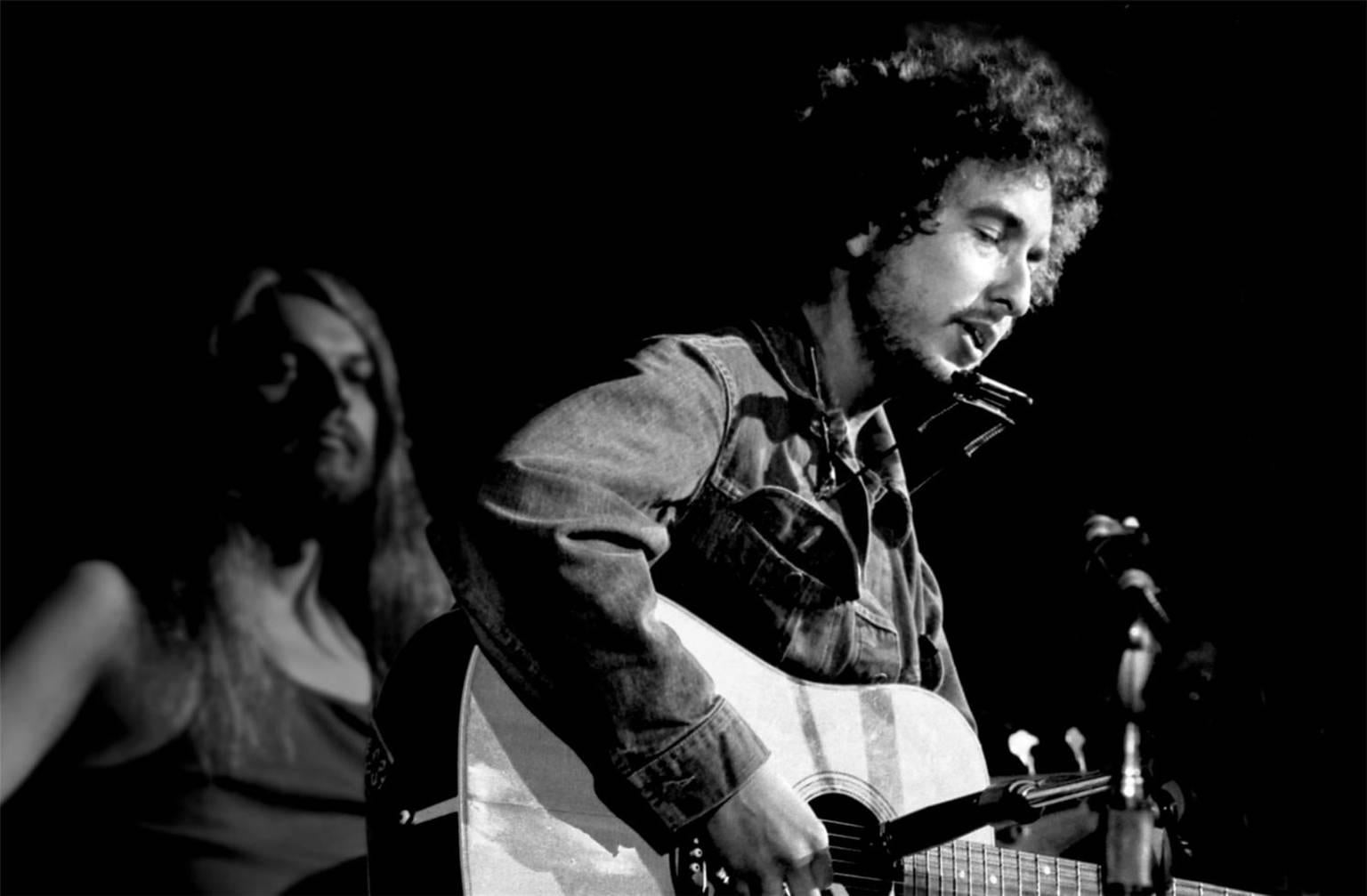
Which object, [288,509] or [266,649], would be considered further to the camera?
[288,509]

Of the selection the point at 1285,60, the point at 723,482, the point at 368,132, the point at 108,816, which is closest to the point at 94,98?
the point at 368,132

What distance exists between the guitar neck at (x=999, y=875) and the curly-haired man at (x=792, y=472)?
226mm

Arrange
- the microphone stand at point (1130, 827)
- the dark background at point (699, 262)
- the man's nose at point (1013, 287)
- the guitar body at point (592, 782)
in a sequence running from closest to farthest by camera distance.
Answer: the microphone stand at point (1130, 827)
the guitar body at point (592, 782)
the man's nose at point (1013, 287)
the dark background at point (699, 262)

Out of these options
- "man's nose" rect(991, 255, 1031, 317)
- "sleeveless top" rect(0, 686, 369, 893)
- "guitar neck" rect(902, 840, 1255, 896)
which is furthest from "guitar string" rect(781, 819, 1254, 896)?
"sleeveless top" rect(0, 686, 369, 893)

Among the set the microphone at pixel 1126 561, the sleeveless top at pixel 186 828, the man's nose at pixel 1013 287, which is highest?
the man's nose at pixel 1013 287

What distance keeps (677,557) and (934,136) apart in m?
0.86

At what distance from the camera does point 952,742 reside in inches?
87.4

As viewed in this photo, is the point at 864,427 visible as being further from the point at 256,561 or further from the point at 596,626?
the point at 256,561

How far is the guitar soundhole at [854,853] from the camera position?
1985mm

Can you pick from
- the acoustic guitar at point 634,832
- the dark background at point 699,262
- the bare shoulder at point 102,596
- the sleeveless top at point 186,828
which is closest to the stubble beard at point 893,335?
the dark background at point 699,262

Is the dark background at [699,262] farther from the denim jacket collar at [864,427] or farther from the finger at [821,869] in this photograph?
the finger at [821,869]

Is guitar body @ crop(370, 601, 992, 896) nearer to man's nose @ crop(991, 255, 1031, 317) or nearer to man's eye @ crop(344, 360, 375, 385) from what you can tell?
man's nose @ crop(991, 255, 1031, 317)

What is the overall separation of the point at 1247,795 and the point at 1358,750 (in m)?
0.46

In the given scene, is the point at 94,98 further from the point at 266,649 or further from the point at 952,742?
the point at 952,742
